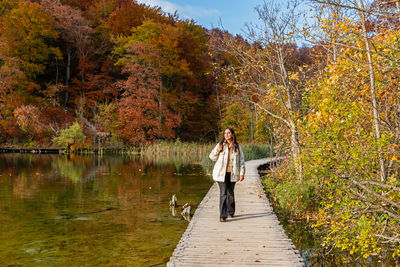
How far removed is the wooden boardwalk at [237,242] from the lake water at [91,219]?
688 millimetres

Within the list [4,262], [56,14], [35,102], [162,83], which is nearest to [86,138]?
[35,102]

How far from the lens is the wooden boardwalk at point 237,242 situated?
4645 mm

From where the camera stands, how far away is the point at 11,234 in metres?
7.21

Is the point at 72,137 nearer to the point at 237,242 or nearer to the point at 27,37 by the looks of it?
the point at 27,37

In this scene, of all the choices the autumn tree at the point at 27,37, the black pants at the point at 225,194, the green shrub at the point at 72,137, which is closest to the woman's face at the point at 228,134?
the black pants at the point at 225,194

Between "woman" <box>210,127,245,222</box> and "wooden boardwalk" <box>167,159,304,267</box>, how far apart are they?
502 millimetres

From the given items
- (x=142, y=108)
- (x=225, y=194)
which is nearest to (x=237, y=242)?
(x=225, y=194)

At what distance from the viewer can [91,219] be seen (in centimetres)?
845

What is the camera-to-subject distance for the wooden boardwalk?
4645mm

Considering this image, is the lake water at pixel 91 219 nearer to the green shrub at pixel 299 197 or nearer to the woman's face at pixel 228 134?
the woman's face at pixel 228 134

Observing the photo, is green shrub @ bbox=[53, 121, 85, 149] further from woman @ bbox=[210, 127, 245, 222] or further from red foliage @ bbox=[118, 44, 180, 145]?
woman @ bbox=[210, 127, 245, 222]

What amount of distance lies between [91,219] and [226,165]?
137 inches

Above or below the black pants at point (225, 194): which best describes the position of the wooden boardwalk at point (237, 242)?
below

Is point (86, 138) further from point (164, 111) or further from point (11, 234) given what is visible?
point (11, 234)
